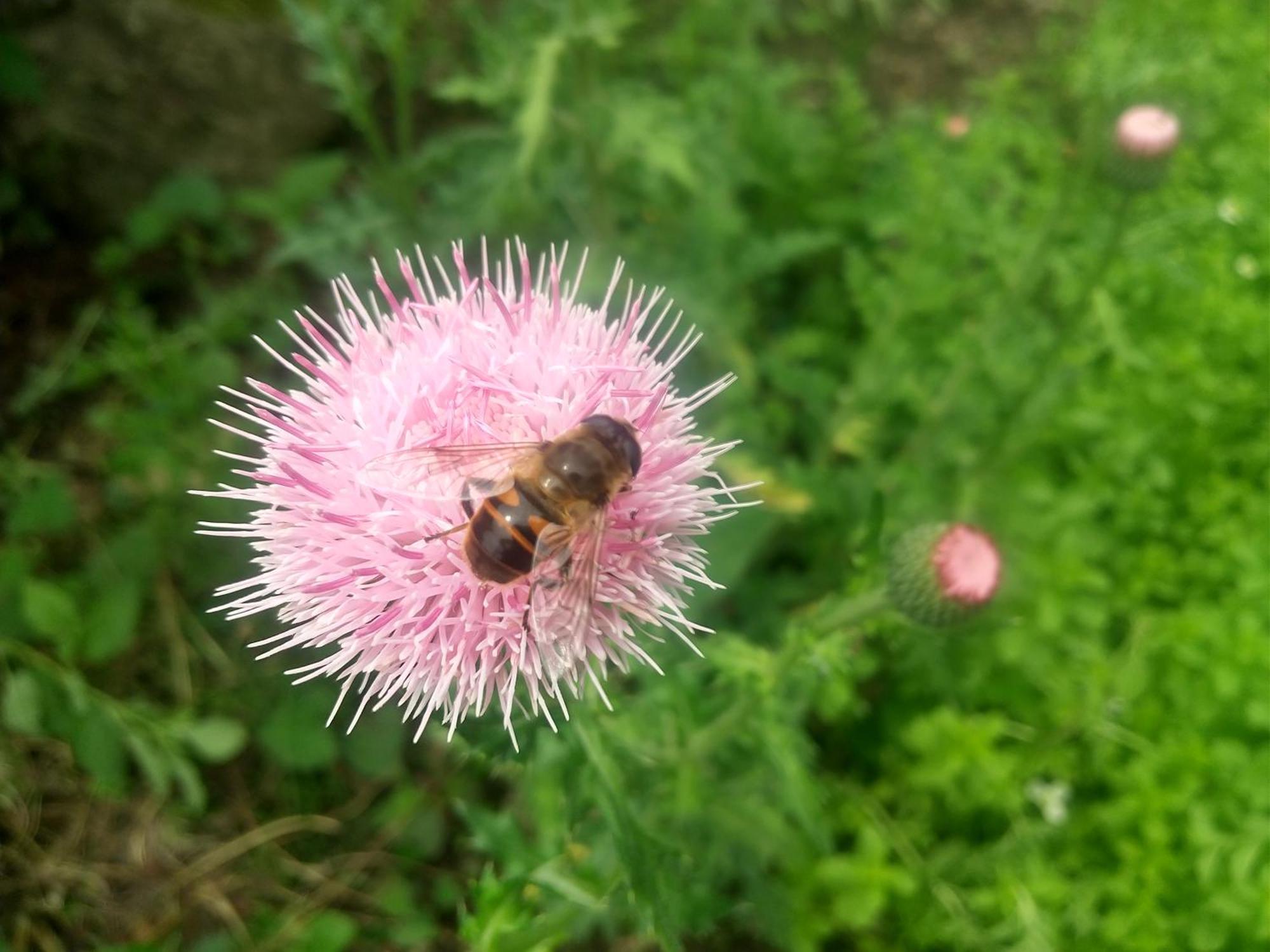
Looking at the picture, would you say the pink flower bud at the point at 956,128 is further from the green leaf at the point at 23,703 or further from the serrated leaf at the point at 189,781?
the green leaf at the point at 23,703

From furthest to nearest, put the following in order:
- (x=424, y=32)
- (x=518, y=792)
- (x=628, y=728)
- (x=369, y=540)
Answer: (x=424, y=32), (x=518, y=792), (x=628, y=728), (x=369, y=540)

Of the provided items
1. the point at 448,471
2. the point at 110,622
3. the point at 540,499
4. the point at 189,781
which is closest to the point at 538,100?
the point at 448,471

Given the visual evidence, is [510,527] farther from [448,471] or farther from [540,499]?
[448,471]

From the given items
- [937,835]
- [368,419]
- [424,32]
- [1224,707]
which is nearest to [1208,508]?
[1224,707]

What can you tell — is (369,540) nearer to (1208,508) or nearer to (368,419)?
(368,419)

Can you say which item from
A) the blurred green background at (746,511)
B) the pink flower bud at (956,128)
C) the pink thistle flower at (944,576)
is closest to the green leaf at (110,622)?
the blurred green background at (746,511)
